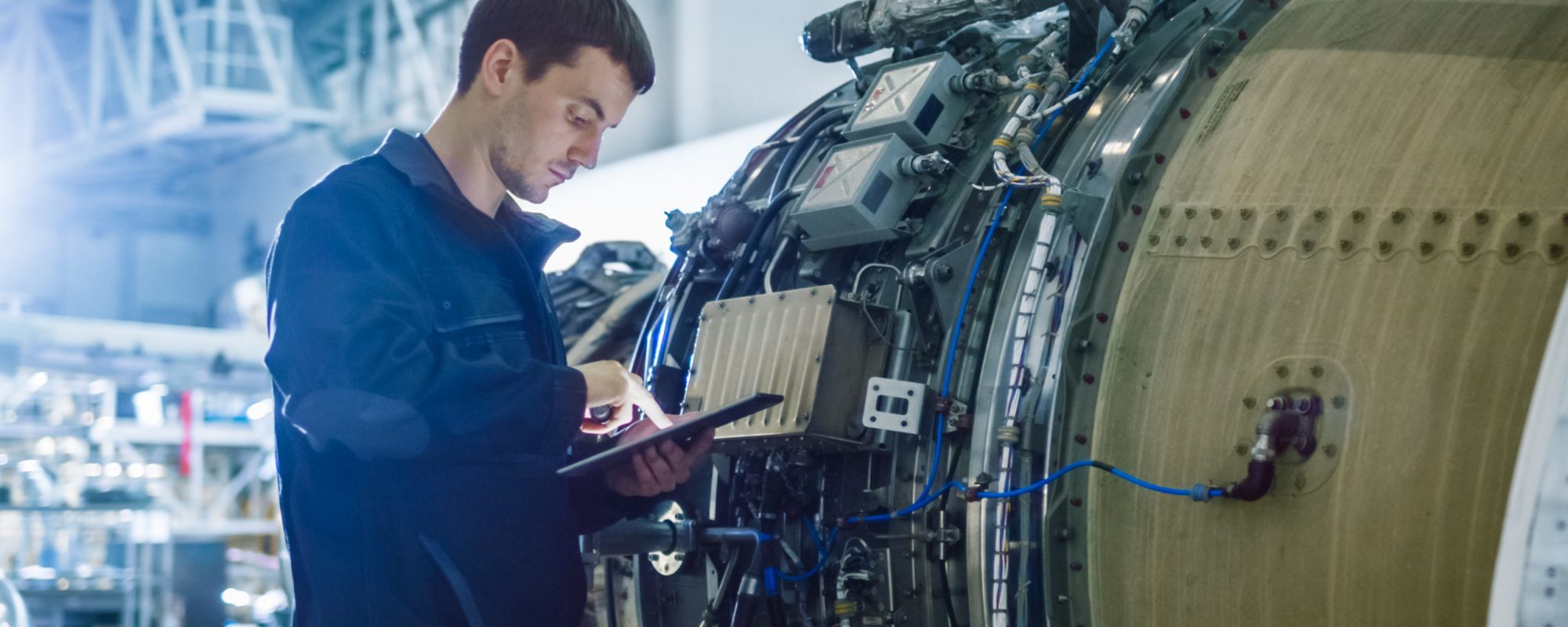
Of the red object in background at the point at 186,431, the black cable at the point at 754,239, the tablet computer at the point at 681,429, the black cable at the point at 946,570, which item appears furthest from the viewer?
the red object in background at the point at 186,431

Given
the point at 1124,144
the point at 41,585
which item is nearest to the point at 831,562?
the point at 1124,144

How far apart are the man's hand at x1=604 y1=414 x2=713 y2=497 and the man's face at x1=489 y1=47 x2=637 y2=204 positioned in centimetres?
48

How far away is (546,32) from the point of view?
2.33m

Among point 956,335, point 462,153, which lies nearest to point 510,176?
point 462,153

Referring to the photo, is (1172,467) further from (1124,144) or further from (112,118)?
(112,118)

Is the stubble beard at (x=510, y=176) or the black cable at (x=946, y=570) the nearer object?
the stubble beard at (x=510, y=176)

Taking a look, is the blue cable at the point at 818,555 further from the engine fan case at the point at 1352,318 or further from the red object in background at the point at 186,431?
the red object in background at the point at 186,431

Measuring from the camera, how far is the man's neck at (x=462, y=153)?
7.86 feet

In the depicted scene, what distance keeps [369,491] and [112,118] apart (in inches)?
550

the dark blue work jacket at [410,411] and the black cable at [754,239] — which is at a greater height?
the black cable at [754,239]

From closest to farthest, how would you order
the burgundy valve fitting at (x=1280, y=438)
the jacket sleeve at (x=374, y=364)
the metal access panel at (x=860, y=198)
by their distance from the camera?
the jacket sleeve at (x=374, y=364), the burgundy valve fitting at (x=1280, y=438), the metal access panel at (x=860, y=198)

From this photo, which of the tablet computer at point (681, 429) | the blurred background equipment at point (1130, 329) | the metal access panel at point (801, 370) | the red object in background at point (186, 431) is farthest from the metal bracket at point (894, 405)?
the red object in background at point (186, 431)

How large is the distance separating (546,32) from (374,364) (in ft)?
2.11

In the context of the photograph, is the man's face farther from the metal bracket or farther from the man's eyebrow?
the metal bracket
